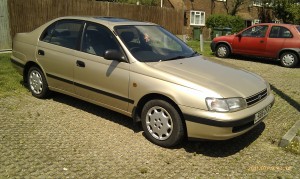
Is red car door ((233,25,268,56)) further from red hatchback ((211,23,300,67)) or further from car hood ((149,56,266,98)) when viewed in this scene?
car hood ((149,56,266,98))

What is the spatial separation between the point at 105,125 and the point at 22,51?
2487 mm

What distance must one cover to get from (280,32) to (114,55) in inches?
363

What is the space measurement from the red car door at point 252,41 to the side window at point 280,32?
0.85ft

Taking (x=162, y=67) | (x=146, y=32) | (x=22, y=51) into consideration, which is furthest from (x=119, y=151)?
(x=22, y=51)

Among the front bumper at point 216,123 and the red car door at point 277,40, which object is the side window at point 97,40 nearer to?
the front bumper at point 216,123

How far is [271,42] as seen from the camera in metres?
12.2

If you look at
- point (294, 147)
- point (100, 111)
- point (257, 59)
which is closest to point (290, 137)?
point (294, 147)

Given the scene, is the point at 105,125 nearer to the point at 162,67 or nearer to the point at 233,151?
the point at 162,67

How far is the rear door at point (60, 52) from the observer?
554 cm

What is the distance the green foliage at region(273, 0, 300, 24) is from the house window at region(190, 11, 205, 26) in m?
8.06

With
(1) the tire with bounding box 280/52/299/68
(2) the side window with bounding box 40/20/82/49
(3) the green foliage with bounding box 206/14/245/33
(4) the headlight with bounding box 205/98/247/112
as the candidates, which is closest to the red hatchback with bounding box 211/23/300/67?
(1) the tire with bounding box 280/52/299/68

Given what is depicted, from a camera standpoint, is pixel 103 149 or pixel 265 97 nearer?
pixel 103 149

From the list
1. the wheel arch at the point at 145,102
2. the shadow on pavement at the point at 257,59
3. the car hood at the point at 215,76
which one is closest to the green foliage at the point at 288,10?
the shadow on pavement at the point at 257,59

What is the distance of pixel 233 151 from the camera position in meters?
4.61
